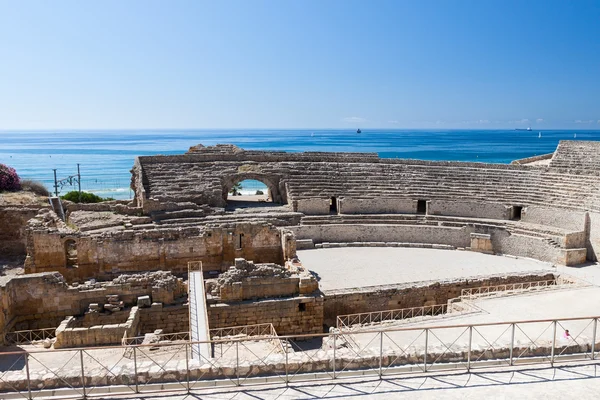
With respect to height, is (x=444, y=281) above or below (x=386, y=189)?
below

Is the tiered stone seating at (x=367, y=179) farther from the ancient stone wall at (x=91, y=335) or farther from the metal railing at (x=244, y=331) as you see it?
the ancient stone wall at (x=91, y=335)

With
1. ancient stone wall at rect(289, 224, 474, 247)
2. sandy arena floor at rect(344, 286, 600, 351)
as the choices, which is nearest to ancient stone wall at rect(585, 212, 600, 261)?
sandy arena floor at rect(344, 286, 600, 351)

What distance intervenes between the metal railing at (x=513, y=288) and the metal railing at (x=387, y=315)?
3.29ft

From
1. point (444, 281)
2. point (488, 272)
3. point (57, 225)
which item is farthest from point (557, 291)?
point (57, 225)

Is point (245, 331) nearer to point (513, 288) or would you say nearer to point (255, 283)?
point (255, 283)

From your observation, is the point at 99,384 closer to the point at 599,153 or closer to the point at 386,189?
the point at 386,189

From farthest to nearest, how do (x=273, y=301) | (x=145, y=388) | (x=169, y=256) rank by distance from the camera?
(x=169, y=256), (x=273, y=301), (x=145, y=388)

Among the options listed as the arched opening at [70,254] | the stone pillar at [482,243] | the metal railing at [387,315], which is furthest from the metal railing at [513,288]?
the arched opening at [70,254]

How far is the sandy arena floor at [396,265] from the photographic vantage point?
17.0 meters

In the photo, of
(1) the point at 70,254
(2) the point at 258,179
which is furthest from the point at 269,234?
(2) the point at 258,179

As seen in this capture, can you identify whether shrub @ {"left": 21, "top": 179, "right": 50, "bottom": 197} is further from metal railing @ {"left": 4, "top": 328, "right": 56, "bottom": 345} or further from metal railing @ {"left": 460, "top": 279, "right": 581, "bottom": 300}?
metal railing @ {"left": 460, "top": 279, "right": 581, "bottom": 300}

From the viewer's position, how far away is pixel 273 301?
14320 mm

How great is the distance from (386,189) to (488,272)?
8205 mm

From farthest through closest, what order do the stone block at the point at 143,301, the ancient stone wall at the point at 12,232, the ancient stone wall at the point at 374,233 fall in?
the ancient stone wall at the point at 374,233
the ancient stone wall at the point at 12,232
the stone block at the point at 143,301
